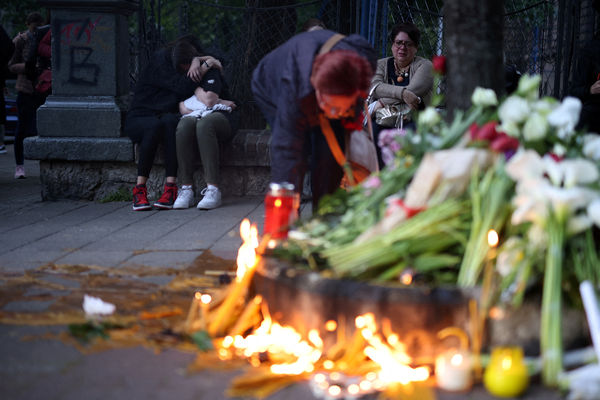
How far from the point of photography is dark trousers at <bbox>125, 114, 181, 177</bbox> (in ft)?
22.1

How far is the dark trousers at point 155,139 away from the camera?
265 inches

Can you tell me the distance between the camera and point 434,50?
351 inches

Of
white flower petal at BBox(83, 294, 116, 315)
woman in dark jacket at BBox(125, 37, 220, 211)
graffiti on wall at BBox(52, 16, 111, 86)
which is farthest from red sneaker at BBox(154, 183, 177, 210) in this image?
white flower petal at BBox(83, 294, 116, 315)

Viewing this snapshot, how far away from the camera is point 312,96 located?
404 centimetres

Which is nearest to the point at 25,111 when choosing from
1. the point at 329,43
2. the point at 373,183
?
the point at 329,43

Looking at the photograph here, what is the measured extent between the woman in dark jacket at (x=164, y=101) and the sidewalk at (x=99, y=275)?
1.61 feet

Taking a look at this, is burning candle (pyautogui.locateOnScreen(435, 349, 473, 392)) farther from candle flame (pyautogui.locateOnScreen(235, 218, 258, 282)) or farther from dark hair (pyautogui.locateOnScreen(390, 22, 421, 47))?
dark hair (pyautogui.locateOnScreen(390, 22, 421, 47))

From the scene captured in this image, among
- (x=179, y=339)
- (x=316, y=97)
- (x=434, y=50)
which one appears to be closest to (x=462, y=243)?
(x=179, y=339)

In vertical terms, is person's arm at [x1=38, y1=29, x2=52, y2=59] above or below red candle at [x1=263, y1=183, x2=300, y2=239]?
above

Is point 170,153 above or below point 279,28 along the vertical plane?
below

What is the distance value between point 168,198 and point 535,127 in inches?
169

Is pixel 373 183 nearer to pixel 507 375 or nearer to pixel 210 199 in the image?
pixel 507 375

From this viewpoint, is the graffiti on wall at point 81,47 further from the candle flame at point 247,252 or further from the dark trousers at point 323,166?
the candle flame at point 247,252

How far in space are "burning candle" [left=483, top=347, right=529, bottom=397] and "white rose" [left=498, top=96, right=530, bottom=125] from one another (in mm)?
998
